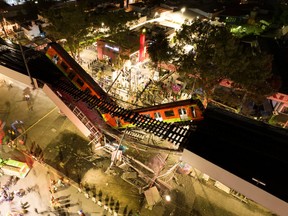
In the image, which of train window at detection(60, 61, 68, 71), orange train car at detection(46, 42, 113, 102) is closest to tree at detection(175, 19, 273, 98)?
orange train car at detection(46, 42, 113, 102)

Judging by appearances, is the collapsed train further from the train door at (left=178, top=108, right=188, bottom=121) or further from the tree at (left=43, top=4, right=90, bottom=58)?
the tree at (left=43, top=4, right=90, bottom=58)

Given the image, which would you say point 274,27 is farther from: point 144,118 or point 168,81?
point 144,118

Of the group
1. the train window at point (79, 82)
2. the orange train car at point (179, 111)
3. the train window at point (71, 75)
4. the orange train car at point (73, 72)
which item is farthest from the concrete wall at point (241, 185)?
the train window at point (71, 75)

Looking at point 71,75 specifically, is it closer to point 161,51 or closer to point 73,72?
point 73,72

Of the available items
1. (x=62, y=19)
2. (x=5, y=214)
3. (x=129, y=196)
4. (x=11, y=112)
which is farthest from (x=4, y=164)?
(x=62, y=19)

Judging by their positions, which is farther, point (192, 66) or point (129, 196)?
point (192, 66)

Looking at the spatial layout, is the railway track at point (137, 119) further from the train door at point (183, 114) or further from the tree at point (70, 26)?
the tree at point (70, 26)
